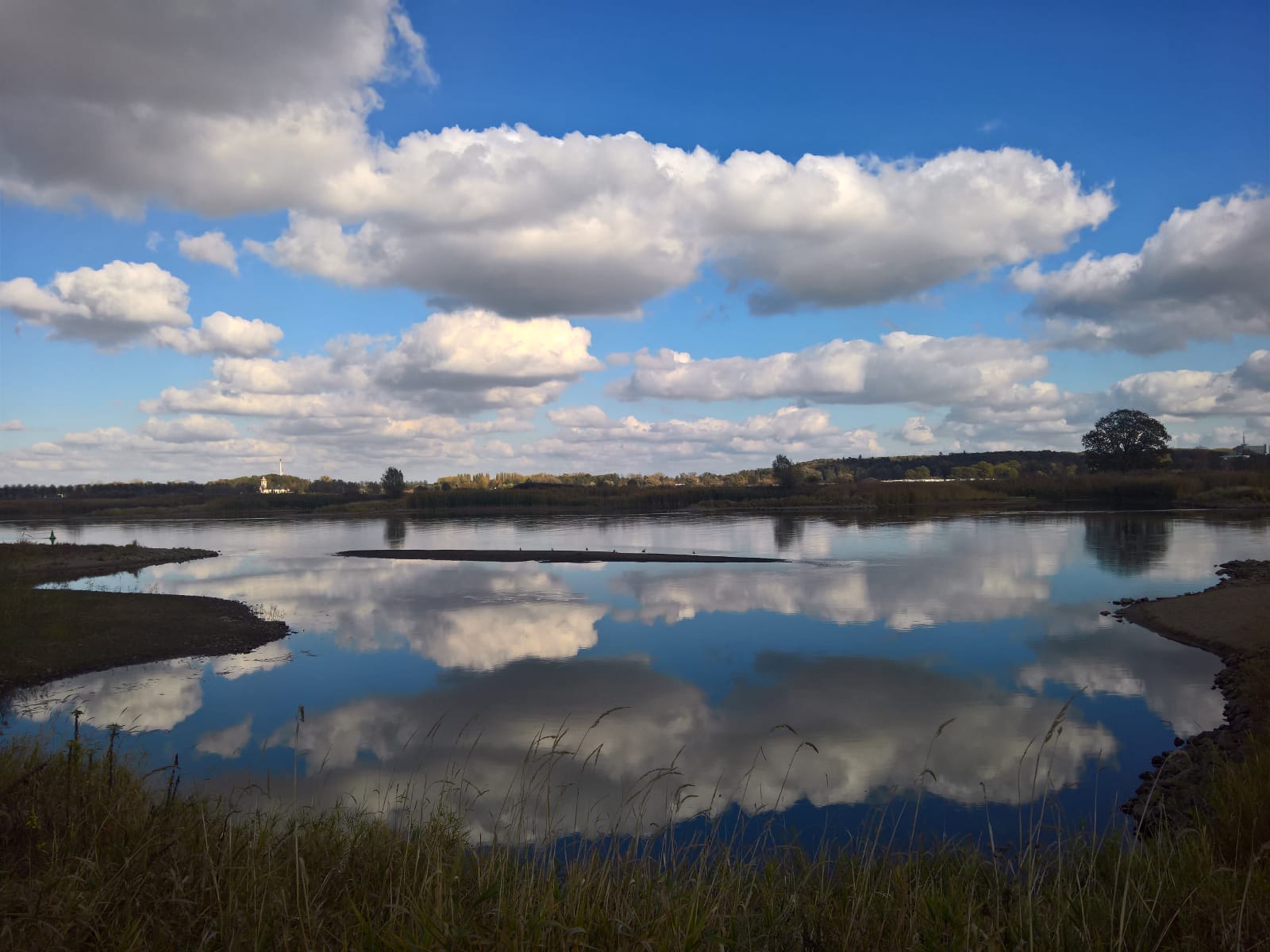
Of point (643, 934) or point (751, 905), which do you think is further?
point (751, 905)

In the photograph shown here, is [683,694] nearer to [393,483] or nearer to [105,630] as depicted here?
[105,630]

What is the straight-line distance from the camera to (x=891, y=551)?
3875 centimetres

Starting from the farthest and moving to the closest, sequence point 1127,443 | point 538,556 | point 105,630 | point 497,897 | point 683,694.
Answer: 1. point 1127,443
2. point 538,556
3. point 105,630
4. point 683,694
5. point 497,897

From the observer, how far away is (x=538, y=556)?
4016 centimetres

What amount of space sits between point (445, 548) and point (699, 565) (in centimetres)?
1835

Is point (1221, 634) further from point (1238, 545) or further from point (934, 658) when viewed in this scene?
point (1238, 545)

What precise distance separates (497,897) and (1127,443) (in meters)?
110

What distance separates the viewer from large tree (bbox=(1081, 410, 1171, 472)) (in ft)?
310

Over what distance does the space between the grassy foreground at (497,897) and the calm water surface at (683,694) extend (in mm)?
888

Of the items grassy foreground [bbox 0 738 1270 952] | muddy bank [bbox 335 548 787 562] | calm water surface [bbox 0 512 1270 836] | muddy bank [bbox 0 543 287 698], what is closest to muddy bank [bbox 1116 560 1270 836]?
calm water surface [bbox 0 512 1270 836]

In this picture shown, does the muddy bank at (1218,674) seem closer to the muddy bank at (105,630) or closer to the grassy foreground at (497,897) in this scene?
the grassy foreground at (497,897)

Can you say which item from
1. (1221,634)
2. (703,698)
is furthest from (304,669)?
(1221,634)

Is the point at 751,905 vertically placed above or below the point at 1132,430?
below

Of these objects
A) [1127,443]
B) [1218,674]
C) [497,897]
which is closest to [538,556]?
[1218,674]
